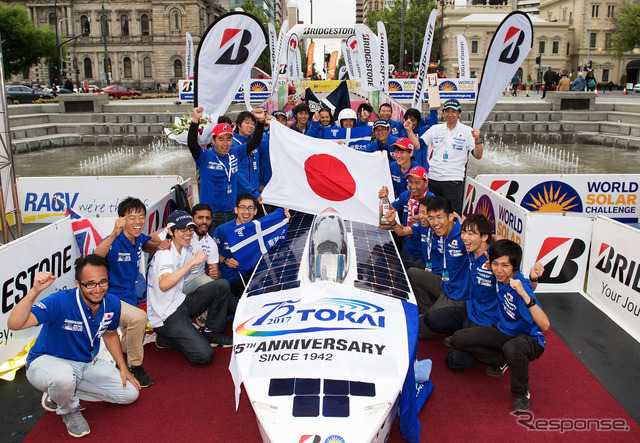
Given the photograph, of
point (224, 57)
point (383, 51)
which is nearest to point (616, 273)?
point (224, 57)

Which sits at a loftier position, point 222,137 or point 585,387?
point 222,137

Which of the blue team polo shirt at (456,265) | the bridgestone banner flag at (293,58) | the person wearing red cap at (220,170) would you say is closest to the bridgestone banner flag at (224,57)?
the person wearing red cap at (220,170)

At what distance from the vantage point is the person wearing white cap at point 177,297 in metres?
4.80

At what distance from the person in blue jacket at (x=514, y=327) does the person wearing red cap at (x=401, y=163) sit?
2605 millimetres

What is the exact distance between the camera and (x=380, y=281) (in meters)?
4.57

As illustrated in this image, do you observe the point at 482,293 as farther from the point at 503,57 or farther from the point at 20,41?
the point at 20,41

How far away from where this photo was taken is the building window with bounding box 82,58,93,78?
73250 mm

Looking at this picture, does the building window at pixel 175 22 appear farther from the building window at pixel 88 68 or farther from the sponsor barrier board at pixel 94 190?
the sponsor barrier board at pixel 94 190

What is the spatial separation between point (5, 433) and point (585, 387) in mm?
4993

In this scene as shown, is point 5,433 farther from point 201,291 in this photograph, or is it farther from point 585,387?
point 585,387

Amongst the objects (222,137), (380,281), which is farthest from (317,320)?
(222,137)

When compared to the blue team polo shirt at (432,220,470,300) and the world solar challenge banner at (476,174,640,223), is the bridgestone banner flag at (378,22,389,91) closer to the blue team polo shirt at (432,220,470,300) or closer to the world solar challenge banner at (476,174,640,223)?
the world solar challenge banner at (476,174,640,223)

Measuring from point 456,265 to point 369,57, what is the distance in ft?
45.3

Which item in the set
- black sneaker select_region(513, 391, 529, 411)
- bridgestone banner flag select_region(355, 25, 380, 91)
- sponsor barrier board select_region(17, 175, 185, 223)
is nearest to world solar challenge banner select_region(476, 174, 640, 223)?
black sneaker select_region(513, 391, 529, 411)
